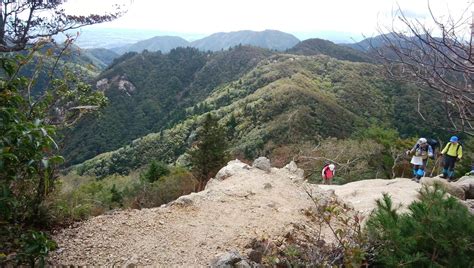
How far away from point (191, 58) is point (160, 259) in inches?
5187

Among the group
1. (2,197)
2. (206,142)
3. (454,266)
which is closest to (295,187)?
(454,266)

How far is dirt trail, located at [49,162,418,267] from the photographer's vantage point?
4715 millimetres

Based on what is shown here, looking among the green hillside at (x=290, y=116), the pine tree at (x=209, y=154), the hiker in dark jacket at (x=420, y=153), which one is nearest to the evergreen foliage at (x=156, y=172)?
the pine tree at (x=209, y=154)

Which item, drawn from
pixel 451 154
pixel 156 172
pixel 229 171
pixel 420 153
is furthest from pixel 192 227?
pixel 156 172

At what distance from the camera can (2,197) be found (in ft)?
7.47

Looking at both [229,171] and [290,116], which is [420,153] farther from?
[290,116]

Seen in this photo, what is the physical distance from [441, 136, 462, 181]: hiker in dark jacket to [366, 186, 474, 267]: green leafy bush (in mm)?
7791

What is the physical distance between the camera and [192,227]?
19.0 feet

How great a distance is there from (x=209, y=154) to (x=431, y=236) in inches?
577

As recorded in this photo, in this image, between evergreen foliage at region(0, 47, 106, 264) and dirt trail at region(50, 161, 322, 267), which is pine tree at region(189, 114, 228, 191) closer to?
dirt trail at region(50, 161, 322, 267)

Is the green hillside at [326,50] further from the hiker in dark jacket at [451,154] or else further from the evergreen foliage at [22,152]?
the evergreen foliage at [22,152]

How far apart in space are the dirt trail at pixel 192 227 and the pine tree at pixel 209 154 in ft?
29.9

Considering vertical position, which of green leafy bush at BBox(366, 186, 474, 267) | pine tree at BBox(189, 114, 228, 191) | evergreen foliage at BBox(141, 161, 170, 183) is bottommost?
evergreen foliage at BBox(141, 161, 170, 183)

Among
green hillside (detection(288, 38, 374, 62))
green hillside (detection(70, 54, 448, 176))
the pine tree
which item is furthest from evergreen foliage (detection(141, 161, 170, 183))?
green hillside (detection(288, 38, 374, 62))
